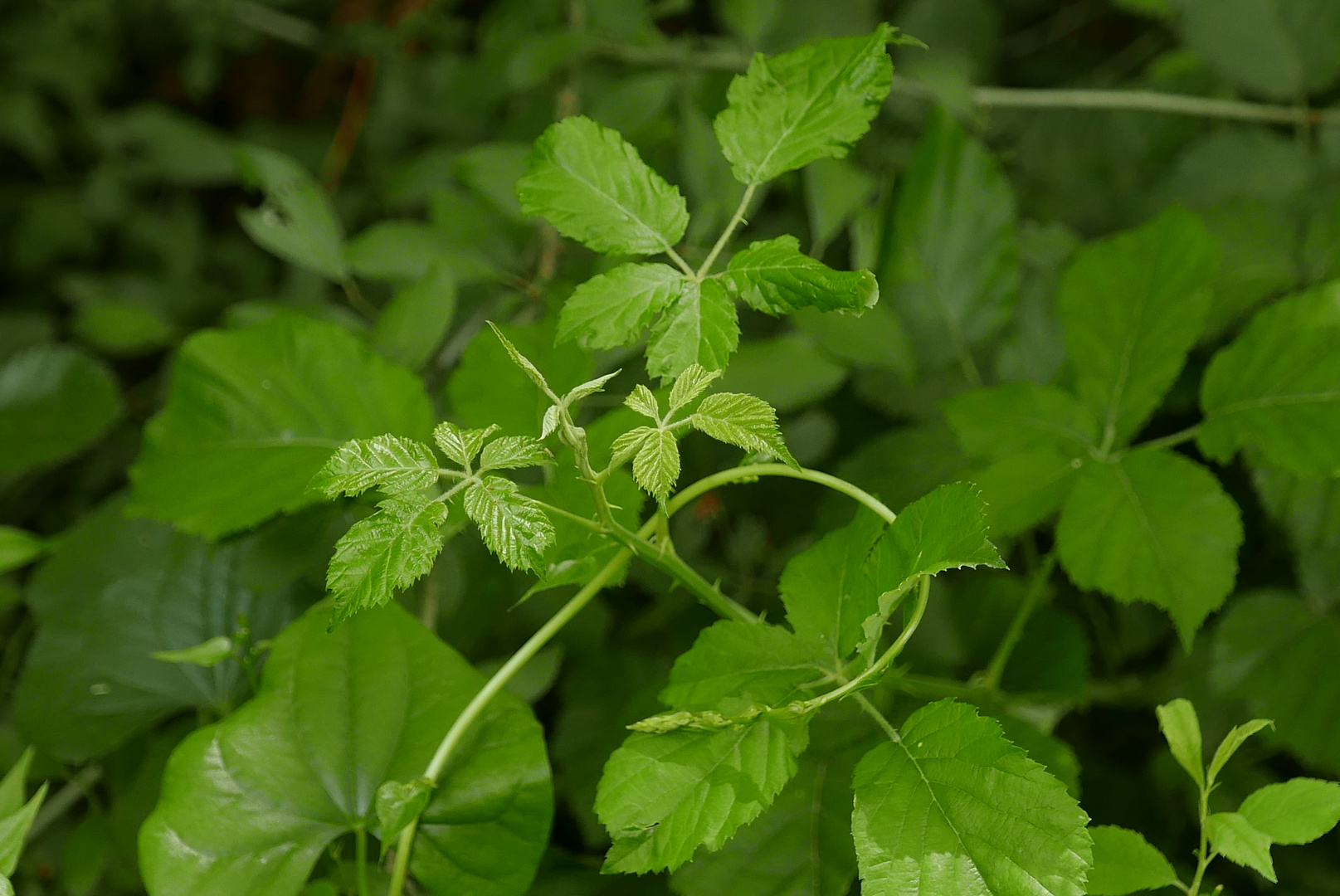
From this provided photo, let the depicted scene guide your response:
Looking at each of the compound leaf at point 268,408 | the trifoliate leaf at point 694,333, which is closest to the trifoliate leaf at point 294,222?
the compound leaf at point 268,408

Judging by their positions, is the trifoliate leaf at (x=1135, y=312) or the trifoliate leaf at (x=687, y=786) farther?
the trifoliate leaf at (x=1135, y=312)

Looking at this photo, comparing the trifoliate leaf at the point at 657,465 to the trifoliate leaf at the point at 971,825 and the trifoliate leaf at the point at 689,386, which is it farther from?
the trifoliate leaf at the point at 971,825

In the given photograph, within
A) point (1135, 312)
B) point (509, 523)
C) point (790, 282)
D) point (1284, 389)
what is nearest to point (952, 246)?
point (1135, 312)

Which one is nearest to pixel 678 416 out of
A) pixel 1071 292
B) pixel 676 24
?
pixel 1071 292

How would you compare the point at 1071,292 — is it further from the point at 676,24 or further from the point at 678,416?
the point at 676,24

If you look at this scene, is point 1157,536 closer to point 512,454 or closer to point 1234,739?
point 1234,739

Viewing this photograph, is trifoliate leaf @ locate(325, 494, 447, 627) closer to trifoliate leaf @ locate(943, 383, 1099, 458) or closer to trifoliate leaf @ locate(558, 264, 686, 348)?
trifoliate leaf @ locate(558, 264, 686, 348)
